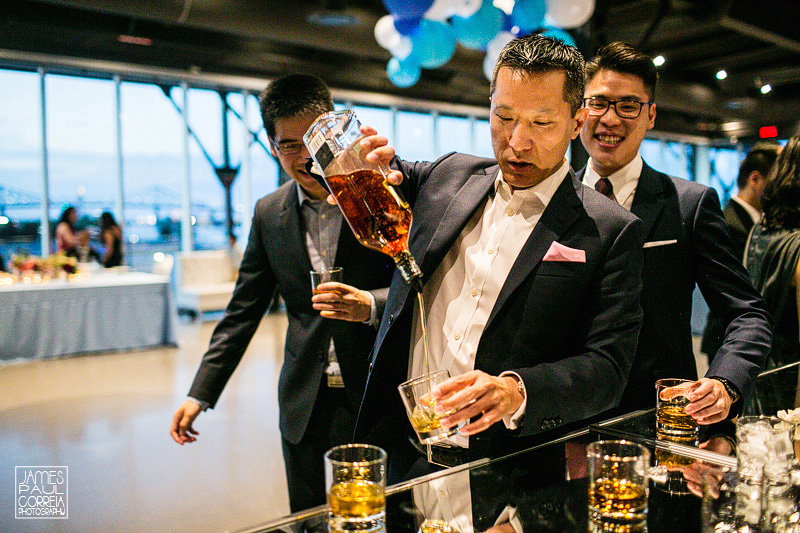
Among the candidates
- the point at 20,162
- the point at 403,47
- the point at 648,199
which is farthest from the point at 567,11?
the point at 20,162

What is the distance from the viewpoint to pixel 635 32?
361 inches

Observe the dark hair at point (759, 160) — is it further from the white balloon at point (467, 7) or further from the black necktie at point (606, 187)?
the white balloon at point (467, 7)

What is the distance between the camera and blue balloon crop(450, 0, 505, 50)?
532cm

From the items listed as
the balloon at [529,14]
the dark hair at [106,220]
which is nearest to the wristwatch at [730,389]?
the balloon at [529,14]

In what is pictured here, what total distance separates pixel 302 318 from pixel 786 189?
78.2 inches

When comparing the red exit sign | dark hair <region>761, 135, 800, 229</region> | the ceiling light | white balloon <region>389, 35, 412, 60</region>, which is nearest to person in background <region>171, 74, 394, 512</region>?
dark hair <region>761, 135, 800, 229</region>

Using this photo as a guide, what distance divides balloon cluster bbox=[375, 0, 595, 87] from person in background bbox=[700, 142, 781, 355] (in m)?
2.04

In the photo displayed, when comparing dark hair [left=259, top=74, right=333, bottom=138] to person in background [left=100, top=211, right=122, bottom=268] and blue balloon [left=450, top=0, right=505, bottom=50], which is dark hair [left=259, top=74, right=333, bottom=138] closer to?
blue balloon [left=450, top=0, right=505, bottom=50]

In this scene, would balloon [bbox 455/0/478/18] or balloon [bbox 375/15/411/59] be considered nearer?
balloon [bbox 455/0/478/18]

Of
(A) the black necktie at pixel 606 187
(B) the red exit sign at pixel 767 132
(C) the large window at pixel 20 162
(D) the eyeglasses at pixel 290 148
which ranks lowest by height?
(A) the black necktie at pixel 606 187

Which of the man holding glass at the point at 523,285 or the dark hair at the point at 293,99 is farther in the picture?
the dark hair at the point at 293,99

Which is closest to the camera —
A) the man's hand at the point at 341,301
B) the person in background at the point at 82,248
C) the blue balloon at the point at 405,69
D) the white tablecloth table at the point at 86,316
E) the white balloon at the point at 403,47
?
the man's hand at the point at 341,301

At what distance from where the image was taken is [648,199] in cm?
180

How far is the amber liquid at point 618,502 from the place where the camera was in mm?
915
